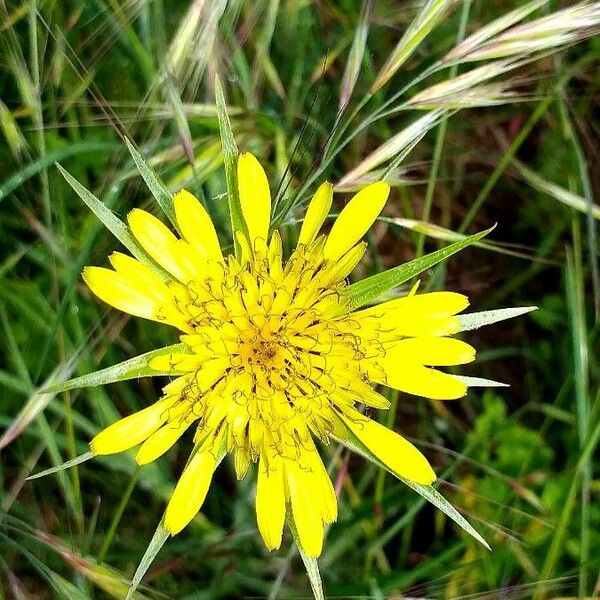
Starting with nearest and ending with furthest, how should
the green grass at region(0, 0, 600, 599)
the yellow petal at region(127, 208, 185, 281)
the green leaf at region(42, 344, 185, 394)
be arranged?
the green leaf at region(42, 344, 185, 394), the yellow petal at region(127, 208, 185, 281), the green grass at region(0, 0, 600, 599)

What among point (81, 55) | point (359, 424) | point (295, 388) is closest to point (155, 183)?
point (295, 388)

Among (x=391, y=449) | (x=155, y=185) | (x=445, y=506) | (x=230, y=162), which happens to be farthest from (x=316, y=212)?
(x=445, y=506)

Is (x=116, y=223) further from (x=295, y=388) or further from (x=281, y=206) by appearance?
(x=295, y=388)

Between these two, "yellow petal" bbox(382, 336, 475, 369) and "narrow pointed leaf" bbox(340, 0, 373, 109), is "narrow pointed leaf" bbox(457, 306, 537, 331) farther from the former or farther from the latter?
"narrow pointed leaf" bbox(340, 0, 373, 109)

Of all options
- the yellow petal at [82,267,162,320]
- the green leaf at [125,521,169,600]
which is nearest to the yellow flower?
the yellow petal at [82,267,162,320]

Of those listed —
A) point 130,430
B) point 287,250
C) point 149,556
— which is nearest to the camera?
point 149,556

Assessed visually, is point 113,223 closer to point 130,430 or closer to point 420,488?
point 130,430
